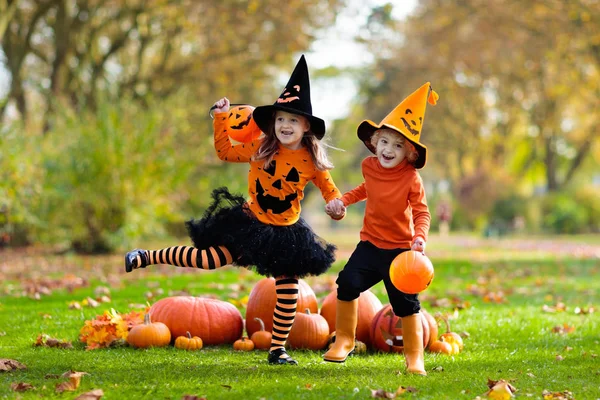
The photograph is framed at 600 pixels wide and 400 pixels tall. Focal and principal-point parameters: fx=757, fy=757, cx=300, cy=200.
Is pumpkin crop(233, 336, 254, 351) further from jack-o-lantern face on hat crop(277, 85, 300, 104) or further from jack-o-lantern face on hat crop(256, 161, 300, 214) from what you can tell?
jack-o-lantern face on hat crop(277, 85, 300, 104)

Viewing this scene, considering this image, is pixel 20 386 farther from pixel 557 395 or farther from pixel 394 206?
pixel 557 395

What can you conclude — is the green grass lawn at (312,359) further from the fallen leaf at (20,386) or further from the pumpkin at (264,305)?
the pumpkin at (264,305)

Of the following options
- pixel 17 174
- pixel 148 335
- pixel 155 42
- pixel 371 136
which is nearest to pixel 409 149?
pixel 371 136

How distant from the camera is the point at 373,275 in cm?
516

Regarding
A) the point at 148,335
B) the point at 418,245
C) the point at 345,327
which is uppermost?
the point at 418,245

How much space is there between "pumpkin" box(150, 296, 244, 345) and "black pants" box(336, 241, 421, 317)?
1253 millimetres

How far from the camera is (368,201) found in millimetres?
5207

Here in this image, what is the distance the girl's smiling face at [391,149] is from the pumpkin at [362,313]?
124cm

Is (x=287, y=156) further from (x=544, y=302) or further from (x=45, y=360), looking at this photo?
(x=544, y=302)

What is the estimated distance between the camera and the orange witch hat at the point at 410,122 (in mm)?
5035

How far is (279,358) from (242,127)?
170 centimetres

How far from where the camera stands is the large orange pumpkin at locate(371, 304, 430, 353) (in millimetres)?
5734

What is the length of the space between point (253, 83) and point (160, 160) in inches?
303

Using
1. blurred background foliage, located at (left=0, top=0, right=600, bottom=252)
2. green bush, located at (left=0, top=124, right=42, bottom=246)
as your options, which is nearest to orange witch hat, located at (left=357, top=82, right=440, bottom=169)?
blurred background foliage, located at (left=0, top=0, right=600, bottom=252)
